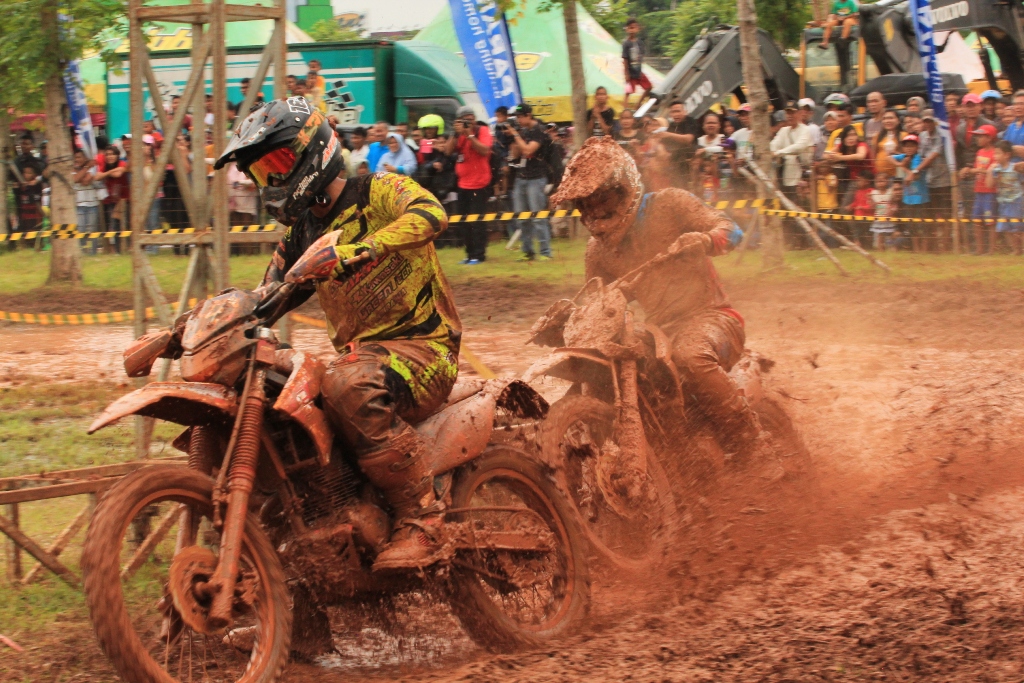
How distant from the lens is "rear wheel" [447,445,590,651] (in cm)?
479

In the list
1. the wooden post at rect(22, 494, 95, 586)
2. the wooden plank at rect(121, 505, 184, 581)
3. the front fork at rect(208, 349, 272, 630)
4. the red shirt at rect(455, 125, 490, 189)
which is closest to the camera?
the front fork at rect(208, 349, 272, 630)

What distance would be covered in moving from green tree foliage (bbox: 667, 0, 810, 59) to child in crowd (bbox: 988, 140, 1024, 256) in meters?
13.6

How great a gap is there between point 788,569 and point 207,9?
4.54 meters

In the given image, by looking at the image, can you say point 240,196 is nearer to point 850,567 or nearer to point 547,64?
point 547,64

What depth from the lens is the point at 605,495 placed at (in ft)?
19.0

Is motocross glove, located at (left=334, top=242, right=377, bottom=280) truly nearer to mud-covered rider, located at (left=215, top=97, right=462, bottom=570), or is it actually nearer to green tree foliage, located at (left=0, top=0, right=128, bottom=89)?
mud-covered rider, located at (left=215, top=97, right=462, bottom=570)

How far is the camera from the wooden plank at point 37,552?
538cm

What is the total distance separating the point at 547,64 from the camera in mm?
22375

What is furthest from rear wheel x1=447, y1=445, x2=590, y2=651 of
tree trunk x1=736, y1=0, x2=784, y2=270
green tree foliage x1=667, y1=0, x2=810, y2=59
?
green tree foliage x1=667, y1=0, x2=810, y2=59

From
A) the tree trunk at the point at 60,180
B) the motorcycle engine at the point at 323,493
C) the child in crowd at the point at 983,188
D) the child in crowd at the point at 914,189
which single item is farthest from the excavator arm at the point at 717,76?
the motorcycle engine at the point at 323,493

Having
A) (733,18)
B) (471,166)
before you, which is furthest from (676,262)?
(733,18)

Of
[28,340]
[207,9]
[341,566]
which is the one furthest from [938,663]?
[28,340]

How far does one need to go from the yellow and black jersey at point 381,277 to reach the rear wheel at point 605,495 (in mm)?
1055

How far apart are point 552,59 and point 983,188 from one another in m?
10.2
